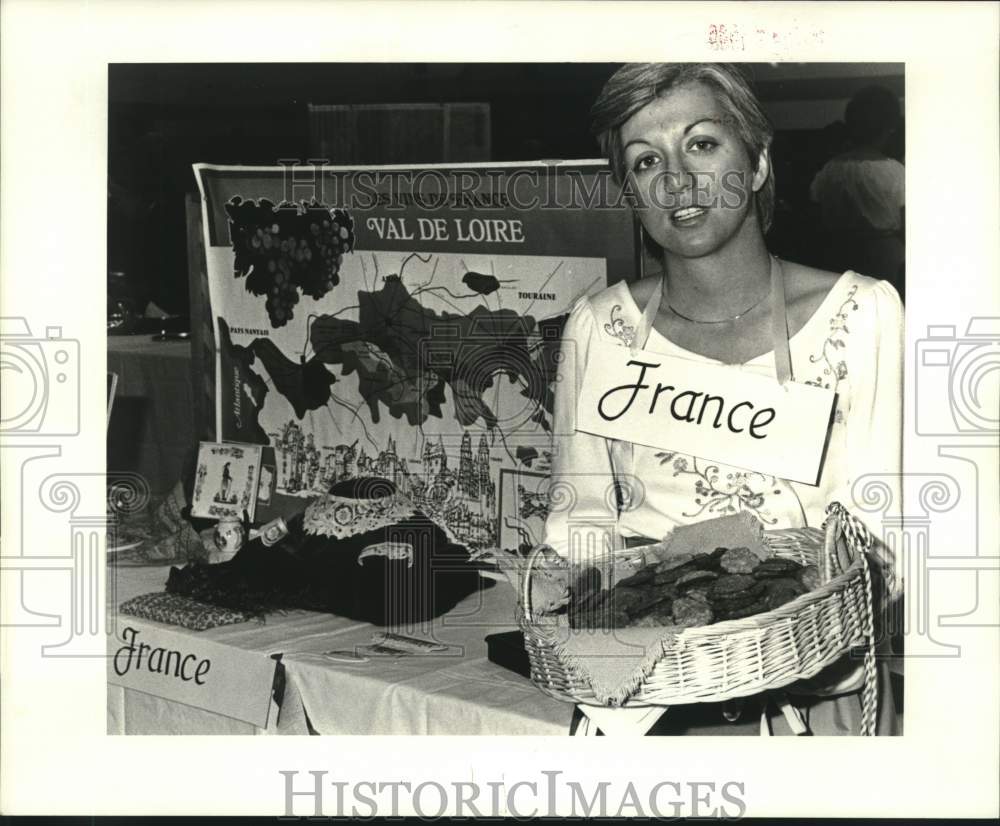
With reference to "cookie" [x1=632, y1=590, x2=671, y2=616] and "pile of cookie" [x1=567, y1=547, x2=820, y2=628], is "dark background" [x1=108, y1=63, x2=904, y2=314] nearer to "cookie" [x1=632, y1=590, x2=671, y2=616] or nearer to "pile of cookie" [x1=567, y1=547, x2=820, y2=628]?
"pile of cookie" [x1=567, y1=547, x2=820, y2=628]

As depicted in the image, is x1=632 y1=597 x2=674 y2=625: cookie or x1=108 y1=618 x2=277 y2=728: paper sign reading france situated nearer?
x1=632 y1=597 x2=674 y2=625: cookie

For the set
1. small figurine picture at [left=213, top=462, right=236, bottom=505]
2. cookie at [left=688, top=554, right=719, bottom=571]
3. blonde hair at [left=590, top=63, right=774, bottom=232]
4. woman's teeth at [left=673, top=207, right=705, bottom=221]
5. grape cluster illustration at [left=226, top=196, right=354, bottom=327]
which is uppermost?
blonde hair at [left=590, top=63, right=774, bottom=232]

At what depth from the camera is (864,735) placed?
2.53 meters

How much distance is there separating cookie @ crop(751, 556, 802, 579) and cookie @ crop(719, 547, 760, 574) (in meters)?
0.01

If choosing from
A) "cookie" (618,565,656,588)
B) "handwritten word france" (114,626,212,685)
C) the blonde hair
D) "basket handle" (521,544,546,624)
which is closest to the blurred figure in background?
the blonde hair

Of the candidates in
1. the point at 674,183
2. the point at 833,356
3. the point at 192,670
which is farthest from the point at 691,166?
the point at 192,670

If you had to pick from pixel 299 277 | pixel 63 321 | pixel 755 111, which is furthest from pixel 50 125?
pixel 755 111

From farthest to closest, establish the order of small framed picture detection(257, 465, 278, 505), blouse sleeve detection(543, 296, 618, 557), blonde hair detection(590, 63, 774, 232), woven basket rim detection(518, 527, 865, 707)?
small framed picture detection(257, 465, 278, 505)
blouse sleeve detection(543, 296, 618, 557)
blonde hair detection(590, 63, 774, 232)
woven basket rim detection(518, 527, 865, 707)

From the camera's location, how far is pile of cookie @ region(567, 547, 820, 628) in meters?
2.22

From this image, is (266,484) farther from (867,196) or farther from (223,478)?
(867,196)

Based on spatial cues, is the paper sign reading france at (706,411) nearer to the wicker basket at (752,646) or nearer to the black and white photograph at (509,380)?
the black and white photograph at (509,380)

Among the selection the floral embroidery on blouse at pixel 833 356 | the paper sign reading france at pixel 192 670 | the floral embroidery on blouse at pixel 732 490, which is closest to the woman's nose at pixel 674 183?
the floral embroidery on blouse at pixel 833 356

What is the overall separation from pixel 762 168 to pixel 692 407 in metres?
0.50

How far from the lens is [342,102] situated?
253 cm
